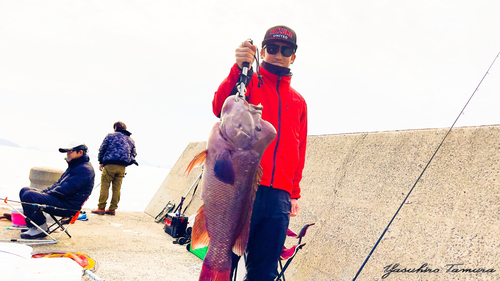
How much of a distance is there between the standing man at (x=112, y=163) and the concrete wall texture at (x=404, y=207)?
5.59 metres

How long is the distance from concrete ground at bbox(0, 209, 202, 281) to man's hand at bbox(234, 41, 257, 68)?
3441mm

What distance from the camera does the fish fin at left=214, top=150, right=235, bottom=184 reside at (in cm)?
178

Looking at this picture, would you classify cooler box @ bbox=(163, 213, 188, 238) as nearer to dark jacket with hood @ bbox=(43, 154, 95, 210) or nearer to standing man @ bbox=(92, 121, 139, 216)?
dark jacket with hood @ bbox=(43, 154, 95, 210)

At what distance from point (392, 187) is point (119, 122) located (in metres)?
7.37

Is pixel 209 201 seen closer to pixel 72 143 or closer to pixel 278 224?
pixel 278 224

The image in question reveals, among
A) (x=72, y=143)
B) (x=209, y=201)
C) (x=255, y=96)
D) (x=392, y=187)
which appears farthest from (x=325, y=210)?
(x=72, y=143)

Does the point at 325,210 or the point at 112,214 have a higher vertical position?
the point at 325,210

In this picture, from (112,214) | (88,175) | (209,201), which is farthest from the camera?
(112,214)

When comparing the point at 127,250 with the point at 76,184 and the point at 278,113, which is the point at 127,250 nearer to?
the point at 76,184

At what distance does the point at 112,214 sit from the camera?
27.3ft

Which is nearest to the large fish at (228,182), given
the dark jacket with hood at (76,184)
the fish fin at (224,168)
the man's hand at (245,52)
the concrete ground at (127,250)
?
the fish fin at (224,168)

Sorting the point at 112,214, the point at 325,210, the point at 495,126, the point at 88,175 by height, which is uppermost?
the point at 495,126

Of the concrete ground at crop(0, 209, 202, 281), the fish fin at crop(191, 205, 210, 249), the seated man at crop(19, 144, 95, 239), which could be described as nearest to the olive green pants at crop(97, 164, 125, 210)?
the concrete ground at crop(0, 209, 202, 281)

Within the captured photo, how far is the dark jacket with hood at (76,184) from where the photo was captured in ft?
17.7
